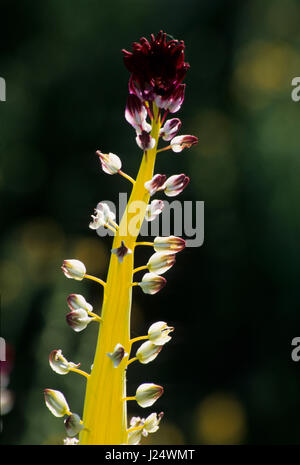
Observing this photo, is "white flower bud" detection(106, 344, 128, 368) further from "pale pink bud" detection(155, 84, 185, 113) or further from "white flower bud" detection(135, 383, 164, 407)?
"pale pink bud" detection(155, 84, 185, 113)

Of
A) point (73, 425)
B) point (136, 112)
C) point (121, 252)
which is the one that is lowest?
point (73, 425)

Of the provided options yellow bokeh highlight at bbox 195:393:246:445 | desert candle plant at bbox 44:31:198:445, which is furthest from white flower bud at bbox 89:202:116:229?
yellow bokeh highlight at bbox 195:393:246:445

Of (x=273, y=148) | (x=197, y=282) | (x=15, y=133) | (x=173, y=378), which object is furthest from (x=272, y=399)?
(x=15, y=133)

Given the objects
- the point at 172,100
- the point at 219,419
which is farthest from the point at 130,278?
the point at 219,419

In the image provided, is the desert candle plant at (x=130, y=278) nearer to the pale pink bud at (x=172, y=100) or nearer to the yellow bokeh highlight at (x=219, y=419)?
the pale pink bud at (x=172, y=100)

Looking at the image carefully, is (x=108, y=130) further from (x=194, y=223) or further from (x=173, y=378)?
(x=194, y=223)

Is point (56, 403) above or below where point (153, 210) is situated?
below

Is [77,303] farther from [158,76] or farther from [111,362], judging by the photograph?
[158,76]
